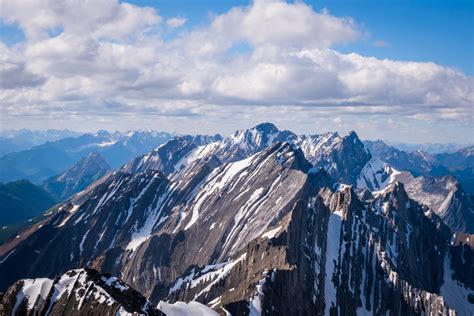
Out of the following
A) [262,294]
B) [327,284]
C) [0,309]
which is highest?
[0,309]

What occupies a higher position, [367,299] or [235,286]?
[235,286]

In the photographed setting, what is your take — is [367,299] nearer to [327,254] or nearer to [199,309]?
[327,254]

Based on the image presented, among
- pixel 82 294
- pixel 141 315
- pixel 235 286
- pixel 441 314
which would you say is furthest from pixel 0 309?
pixel 441 314

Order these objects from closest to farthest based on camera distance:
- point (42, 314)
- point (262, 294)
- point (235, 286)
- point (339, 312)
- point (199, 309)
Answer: point (42, 314) → point (199, 309) → point (262, 294) → point (235, 286) → point (339, 312)

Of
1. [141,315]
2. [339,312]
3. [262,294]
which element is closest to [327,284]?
[339,312]

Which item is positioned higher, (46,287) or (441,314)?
(46,287)

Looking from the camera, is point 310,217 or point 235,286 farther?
point 310,217

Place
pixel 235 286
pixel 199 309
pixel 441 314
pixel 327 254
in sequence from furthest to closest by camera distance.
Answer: pixel 327 254, pixel 441 314, pixel 235 286, pixel 199 309

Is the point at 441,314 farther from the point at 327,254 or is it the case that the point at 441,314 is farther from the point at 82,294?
the point at 82,294

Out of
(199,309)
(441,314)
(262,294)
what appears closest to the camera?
(199,309)
